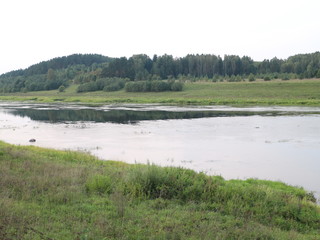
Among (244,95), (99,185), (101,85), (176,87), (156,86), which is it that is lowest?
(244,95)

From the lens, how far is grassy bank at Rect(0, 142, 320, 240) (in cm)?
743

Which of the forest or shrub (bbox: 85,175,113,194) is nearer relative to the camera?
shrub (bbox: 85,175,113,194)

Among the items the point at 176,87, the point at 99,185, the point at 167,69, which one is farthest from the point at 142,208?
the point at 167,69

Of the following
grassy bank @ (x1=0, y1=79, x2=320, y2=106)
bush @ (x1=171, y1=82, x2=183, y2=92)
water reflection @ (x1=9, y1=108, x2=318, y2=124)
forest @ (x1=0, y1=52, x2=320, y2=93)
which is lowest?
water reflection @ (x1=9, y1=108, x2=318, y2=124)

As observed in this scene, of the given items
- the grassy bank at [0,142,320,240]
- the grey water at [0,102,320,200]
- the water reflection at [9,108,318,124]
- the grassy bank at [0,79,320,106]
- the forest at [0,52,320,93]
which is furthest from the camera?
the forest at [0,52,320,93]

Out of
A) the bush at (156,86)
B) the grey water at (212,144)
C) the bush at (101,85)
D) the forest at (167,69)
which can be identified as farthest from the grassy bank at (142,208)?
the forest at (167,69)

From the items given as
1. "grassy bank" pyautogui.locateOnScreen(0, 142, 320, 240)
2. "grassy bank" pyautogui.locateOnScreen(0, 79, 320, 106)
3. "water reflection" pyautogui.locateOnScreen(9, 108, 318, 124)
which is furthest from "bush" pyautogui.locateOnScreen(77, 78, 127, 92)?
"grassy bank" pyautogui.locateOnScreen(0, 142, 320, 240)

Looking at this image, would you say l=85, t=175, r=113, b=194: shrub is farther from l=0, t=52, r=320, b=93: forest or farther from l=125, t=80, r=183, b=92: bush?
l=0, t=52, r=320, b=93: forest

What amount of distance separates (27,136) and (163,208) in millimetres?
24841

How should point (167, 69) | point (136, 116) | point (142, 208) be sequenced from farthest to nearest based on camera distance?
point (167, 69) → point (136, 116) → point (142, 208)

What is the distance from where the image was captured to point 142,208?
920 centimetres

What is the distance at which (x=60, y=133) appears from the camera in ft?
109

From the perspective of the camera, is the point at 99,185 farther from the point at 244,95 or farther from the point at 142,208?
the point at 244,95

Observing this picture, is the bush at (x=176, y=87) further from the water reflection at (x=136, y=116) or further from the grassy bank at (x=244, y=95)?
the water reflection at (x=136, y=116)
